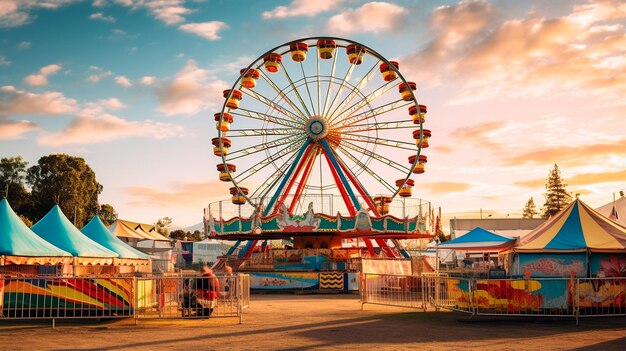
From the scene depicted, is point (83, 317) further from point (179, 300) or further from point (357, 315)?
point (357, 315)

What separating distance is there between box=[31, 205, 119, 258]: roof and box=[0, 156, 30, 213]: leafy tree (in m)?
45.5

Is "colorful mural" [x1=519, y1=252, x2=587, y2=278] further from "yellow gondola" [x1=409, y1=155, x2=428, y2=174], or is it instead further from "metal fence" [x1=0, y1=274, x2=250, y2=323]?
"yellow gondola" [x1=409, y1=155, x2=428, y2=174]

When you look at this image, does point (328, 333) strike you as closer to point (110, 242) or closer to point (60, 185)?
point (110, 242)

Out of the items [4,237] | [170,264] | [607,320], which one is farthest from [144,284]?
[170,264]

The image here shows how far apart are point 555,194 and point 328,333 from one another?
74.7 meters

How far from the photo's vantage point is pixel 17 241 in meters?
20.0

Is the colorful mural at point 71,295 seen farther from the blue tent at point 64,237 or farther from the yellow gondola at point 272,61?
the yellow gondola at point 272,61

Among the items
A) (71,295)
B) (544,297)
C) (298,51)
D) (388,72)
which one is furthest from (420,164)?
(71,295)

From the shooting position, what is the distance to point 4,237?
19.8 metres

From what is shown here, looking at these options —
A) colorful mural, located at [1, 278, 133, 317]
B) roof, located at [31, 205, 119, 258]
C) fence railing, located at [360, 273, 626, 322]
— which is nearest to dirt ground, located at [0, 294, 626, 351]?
fence railing, located at [360, 273, 626, 322]

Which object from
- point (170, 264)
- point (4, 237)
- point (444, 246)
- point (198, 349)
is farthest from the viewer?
point (170, 264)

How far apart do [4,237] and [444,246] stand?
18291 mm

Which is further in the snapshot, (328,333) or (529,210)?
(529,210)

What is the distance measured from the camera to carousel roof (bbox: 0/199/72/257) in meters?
19.5
